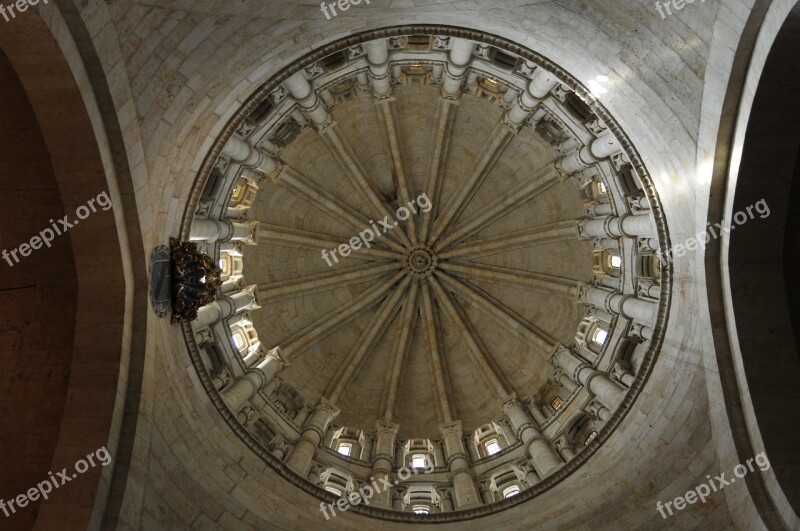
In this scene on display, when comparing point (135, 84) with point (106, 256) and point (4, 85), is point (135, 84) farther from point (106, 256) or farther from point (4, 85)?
point (106, 256)

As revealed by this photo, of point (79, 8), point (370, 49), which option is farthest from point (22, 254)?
point (370, 49)

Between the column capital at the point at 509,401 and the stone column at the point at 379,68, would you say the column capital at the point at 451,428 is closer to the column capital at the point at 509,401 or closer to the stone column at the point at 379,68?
the column capital at the point at 509,401

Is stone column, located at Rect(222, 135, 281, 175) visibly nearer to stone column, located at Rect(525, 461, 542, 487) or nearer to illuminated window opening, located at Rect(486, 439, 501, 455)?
stone column, located at Rect(525, 461, 542, 487)

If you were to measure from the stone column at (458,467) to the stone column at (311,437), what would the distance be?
20.1 feet

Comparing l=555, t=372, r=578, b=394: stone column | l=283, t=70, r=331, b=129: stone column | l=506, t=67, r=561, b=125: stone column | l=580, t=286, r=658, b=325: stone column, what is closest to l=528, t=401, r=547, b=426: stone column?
l=555, t=372, r=578, b=394: stone column

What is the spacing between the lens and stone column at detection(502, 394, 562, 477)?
21.9 metres

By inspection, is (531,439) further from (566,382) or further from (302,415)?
(302,415)

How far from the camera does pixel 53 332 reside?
14398 millimetres

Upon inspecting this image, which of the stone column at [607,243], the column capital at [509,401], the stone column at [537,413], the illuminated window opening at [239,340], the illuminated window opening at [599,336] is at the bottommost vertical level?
the stone column at [537,413]

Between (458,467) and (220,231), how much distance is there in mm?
14647

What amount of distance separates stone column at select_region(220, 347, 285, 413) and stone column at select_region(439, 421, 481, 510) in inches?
368

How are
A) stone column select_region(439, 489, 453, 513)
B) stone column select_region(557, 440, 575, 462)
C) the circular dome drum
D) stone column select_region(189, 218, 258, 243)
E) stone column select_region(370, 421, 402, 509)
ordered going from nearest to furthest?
stone column select_region(189, 218, 258, 243)
the circular dome drum
stone column select_region(557, 440, 575, 462)
stone column select_region(439, 489, 453, 513)
stone column select_region(370, 421, 402, 509)

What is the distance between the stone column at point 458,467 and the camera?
22197 mm

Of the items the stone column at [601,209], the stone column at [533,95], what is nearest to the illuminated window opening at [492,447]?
the stone column at [601,209]
